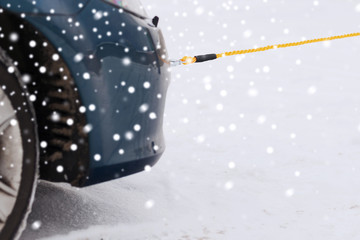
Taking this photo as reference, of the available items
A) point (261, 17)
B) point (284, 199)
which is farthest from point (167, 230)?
point (261, 17)

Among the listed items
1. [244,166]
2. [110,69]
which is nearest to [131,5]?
[110,69]

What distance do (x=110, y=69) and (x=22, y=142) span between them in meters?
0.47

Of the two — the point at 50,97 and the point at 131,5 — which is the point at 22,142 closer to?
the point at 50,97

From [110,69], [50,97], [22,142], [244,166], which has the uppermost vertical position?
[110,69]

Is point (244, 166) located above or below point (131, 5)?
below

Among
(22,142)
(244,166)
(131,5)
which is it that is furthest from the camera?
(244,166)

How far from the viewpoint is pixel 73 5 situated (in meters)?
2.30

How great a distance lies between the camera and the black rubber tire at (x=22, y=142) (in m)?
2.19

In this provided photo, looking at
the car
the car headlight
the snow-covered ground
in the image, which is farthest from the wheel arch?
the snow-covered ground

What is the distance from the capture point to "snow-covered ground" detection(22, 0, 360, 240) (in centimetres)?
299

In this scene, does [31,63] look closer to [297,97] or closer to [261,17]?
[297,97]

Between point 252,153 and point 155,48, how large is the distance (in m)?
2.05

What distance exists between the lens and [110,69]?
7.80ft

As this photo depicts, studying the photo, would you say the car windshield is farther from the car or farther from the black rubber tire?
the black rubber tire
